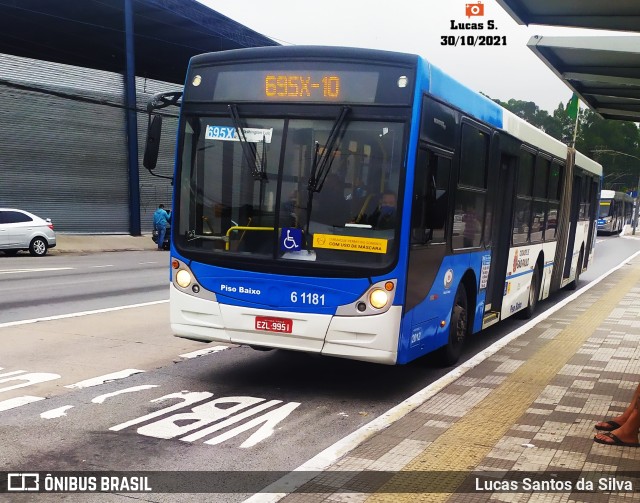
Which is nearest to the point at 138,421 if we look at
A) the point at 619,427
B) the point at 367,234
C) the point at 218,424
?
the point at 218,424

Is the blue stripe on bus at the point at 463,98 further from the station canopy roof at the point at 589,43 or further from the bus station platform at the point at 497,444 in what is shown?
the bus station platform at the point at 497,444

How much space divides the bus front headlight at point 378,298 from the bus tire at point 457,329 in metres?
1.94

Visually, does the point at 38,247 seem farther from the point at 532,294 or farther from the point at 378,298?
the point at 378,298

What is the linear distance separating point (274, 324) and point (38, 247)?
62.6 feet

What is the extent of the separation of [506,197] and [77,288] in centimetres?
846

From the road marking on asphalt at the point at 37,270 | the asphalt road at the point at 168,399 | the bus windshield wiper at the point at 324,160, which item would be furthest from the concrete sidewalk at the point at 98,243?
the bus windshield wiper at the point at 324,160

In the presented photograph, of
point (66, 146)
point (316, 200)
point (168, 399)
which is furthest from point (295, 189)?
point (66, 146)

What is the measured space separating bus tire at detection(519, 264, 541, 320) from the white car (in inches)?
650

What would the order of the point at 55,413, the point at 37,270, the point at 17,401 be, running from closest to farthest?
the point at 55,413 → the point at 17,401 → the point at 37,270

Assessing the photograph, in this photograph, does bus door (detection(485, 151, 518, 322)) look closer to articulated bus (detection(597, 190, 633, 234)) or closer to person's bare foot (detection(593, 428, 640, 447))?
person's bare foot (detection(593, 428, 640, 447))

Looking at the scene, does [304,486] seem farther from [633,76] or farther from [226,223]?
[633,76]

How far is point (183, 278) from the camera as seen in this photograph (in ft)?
23.7

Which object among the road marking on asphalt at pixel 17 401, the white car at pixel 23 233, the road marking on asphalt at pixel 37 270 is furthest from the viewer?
the white car at pixel 23 233

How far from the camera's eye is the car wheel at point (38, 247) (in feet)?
77.4
